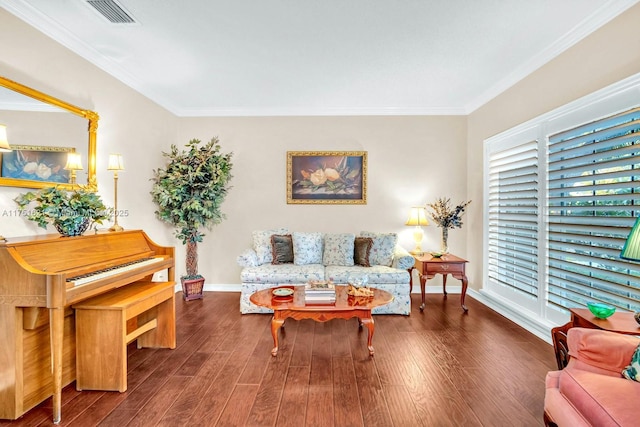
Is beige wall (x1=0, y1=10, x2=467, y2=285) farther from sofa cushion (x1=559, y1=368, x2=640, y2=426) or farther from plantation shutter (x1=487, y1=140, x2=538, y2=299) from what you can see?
sofa cushion (x1=559, y1=368, x2=640, y2=426)

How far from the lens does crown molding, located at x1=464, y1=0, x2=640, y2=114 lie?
2.30m

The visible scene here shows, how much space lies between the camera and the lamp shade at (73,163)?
2.68m

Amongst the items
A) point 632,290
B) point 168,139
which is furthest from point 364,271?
point 168,139

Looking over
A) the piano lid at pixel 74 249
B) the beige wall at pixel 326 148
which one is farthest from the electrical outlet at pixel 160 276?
the piano lid at pixel 74 249

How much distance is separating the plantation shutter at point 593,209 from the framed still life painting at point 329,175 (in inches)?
93.0

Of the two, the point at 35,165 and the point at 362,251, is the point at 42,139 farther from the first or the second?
the point at 362,251

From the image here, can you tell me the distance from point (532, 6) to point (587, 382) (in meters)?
2.60

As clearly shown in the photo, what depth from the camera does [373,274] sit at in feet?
12.0

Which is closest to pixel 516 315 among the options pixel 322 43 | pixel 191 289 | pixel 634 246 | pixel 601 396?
pixel 634 246

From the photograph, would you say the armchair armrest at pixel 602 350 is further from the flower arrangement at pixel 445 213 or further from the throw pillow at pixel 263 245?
the throw pillow at pixel 263 245

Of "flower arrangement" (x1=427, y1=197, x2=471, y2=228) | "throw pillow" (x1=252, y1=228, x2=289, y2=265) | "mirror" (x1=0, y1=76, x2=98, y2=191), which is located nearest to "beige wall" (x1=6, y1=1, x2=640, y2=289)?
"flower arrangement" (x1=427, y1=197, x2=471, y2=228)

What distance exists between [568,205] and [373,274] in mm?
2015

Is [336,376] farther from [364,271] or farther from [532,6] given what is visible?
[532,6]

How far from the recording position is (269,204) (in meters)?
4.70
